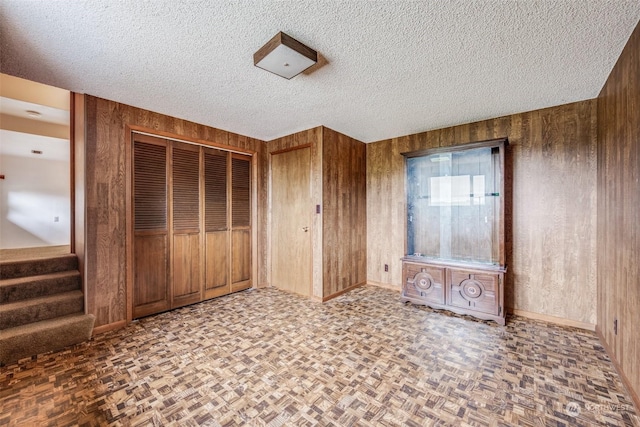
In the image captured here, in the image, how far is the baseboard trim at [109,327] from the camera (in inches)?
103

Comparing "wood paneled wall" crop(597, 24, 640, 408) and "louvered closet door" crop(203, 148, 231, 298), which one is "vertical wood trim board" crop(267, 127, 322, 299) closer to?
"louvered closet door" crop(203, 148, 231, 298)

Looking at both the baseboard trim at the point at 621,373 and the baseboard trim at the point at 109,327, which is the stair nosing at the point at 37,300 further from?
the baseboard trim at the point at 621,373

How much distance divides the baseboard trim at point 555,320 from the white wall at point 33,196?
7722mm

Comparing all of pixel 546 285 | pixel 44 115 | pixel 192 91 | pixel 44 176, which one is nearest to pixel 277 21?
pixel 192 91

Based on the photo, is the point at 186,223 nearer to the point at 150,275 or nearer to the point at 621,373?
the point at 150,275

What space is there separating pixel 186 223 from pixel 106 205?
872 mm

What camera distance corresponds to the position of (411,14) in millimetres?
1542

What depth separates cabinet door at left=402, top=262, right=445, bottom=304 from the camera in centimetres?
321

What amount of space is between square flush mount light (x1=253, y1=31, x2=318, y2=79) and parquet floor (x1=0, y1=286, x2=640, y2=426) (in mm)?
2338

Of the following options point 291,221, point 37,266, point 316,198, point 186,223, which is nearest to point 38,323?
point 37,266

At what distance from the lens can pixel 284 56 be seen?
6.00 ft

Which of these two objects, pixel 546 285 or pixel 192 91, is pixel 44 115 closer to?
pixel 192 91

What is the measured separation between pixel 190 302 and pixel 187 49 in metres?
2.95

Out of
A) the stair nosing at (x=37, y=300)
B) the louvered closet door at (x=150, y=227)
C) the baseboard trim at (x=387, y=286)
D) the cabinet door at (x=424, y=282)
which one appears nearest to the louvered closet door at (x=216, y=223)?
the louvered closet door at (x=150, y=227)
